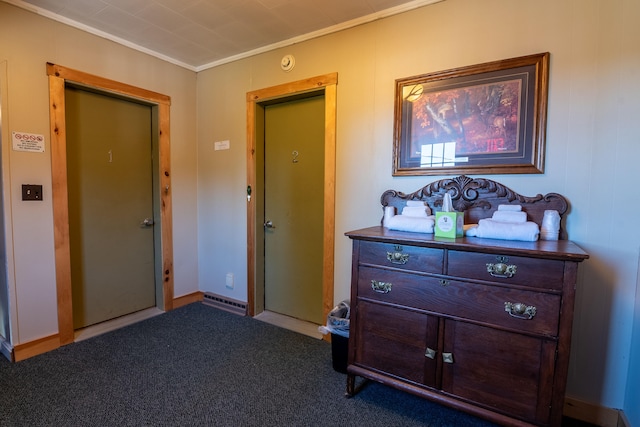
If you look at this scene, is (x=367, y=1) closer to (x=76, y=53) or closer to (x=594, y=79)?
(x=594, y=79)

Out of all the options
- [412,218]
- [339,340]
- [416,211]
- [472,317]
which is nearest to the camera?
[472,317]

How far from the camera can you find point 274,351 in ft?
7.50

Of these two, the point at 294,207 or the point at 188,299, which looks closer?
the point at 294,207

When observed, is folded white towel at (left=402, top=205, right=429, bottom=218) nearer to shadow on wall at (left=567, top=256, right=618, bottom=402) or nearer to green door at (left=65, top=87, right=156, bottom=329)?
shadow on wall at (left=567, top=256, right=618, bottom=402)

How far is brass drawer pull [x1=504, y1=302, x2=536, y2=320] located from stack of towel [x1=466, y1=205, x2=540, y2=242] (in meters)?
0.34

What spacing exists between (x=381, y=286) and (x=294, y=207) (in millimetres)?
1358

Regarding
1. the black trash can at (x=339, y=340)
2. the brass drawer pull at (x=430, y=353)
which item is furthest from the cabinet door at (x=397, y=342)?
the black trash can at (x=339, y=340)

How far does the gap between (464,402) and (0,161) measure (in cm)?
317

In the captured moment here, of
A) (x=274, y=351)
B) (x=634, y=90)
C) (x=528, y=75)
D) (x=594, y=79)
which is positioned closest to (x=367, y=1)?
(x=528, y=75)

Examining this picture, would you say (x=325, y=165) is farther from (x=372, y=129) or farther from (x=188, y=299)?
(x=188, y=299)

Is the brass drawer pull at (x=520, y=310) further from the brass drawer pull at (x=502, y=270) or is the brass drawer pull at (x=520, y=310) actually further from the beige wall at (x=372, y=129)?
the beige wall at (x=372, y=129)

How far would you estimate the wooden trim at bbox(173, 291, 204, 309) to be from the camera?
3.10 meters

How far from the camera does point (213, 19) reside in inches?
87.8

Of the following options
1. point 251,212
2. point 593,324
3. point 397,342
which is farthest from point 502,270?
point 251,212
